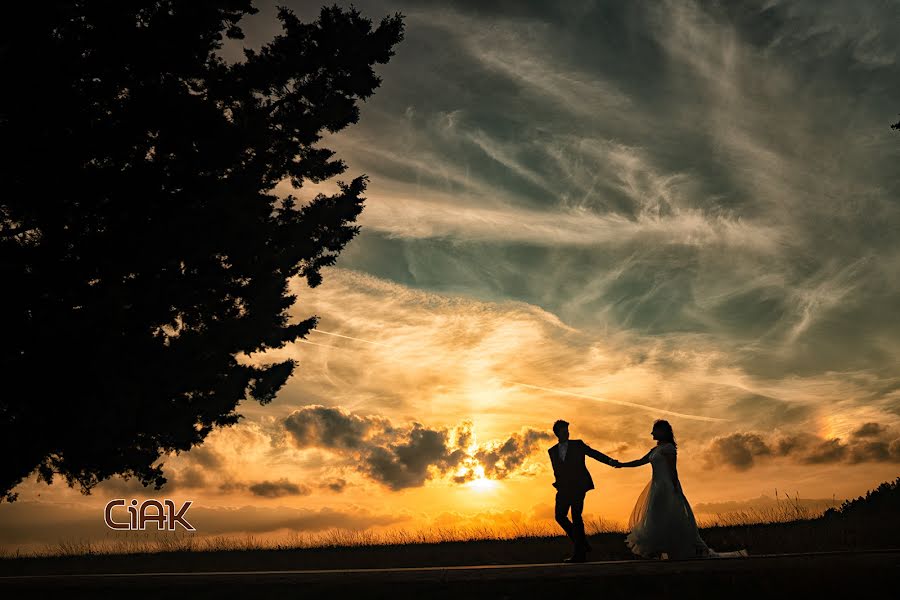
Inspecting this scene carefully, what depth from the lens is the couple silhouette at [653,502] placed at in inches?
520

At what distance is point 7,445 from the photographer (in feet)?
57.1

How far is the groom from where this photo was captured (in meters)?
13.4

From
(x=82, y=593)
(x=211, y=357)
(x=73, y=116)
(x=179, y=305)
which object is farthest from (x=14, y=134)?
(x=82, y=593)

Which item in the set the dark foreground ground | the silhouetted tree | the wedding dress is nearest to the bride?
the wedding dress

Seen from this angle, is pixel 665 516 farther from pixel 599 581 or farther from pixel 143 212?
pixel 143 212

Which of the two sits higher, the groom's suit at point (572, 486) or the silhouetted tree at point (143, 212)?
the silhouetted tree at point (143, 212)

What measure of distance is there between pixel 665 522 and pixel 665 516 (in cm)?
11

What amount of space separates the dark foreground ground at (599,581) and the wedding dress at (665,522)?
1643mm

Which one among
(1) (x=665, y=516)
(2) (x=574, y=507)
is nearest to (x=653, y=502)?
(1) (x=665, y=516)

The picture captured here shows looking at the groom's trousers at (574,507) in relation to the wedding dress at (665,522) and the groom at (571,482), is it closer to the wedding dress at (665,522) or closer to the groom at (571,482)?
the groom at (571,482)

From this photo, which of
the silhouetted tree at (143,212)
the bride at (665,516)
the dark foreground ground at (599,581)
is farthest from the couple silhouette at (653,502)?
the silhouetted tree at (143,212)

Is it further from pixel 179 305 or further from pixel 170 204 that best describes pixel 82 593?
pixel 170 204

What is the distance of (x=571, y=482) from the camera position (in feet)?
43.9

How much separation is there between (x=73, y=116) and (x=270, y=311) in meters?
6.88
